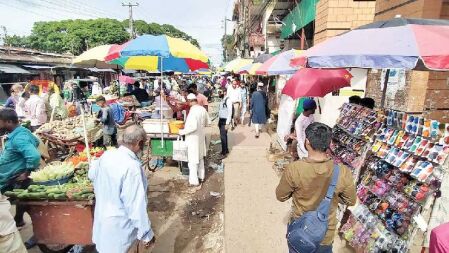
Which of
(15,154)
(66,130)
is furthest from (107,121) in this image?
(15,154)

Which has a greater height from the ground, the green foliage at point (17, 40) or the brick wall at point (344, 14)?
the green foliage at point (17, 40)

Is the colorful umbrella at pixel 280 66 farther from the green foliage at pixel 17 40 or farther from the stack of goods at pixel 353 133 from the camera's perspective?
the green foliage at pixel 17 40

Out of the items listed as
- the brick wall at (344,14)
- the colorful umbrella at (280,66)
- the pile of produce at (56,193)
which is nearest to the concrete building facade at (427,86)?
the colorful umbrella at (280,66)

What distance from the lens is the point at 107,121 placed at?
25.8ft

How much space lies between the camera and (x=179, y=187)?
6426 mm

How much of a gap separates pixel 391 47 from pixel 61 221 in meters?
3.86

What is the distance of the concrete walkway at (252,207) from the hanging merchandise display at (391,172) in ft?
3.54

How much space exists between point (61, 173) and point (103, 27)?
48413 mm

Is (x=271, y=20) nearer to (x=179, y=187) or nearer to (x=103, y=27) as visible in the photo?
(x=179, y=187)

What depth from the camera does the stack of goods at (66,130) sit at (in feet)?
25.3

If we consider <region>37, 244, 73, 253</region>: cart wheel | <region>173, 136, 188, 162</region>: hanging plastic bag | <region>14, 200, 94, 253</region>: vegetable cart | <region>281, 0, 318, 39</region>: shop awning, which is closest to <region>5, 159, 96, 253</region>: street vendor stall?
<region>14, 200, 94, 253</region>: vegetable cart

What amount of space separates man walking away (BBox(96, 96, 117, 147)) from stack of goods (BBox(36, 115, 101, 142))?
0.29 m

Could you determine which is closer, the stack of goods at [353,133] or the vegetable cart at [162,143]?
the stack of goods at [353,133]

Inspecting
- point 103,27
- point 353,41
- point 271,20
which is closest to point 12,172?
point 353,41
